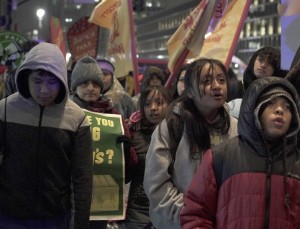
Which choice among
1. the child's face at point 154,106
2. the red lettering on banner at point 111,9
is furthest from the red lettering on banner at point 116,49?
the child's face at point 154,106

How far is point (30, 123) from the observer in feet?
11.8

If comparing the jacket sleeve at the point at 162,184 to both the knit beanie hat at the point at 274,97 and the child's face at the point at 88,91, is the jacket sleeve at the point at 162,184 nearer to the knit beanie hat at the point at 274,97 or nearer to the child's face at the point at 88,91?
the knit beanie hat at the point at 274,97

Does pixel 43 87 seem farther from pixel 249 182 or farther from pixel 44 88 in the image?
pixel 249 182

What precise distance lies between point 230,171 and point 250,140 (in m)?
0.18

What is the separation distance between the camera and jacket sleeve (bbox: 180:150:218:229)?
3098 mm

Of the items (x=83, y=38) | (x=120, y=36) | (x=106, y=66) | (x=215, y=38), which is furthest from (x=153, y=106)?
(x=83, y=38)

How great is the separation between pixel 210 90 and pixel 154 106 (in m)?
1.54

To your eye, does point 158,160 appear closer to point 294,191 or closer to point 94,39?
point 294,191

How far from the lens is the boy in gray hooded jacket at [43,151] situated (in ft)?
11.8

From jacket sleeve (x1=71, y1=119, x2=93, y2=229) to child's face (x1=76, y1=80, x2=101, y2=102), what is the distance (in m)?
1.41

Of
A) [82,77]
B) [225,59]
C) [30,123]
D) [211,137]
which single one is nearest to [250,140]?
[211,137]

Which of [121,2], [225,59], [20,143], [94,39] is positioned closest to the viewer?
[20,143]

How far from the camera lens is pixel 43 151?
11.8 ft


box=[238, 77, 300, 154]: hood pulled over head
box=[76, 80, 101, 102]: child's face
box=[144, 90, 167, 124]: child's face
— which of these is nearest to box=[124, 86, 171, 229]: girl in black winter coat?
box=[144, 90, 167, 124]: child's face
